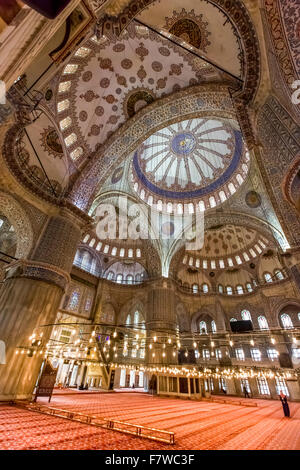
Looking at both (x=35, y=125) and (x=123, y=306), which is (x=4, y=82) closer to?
(x=35, y=125)

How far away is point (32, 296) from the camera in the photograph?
27.5 feet

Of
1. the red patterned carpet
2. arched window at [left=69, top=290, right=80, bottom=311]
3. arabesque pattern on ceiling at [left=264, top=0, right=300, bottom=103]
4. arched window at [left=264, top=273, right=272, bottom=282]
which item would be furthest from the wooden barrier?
arched window at [left=264, top=273, right=272, bottom=282]

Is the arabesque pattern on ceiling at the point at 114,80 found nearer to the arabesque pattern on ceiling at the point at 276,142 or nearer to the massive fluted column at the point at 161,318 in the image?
the arabesque pattern on ceiling at the point at 276,142

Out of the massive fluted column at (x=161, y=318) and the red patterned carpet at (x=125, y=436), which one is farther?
the massive fluted column at (x=161, y=318)

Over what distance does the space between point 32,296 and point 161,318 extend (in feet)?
31.4

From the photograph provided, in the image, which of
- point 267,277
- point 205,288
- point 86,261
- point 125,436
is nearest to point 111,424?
point 125,436

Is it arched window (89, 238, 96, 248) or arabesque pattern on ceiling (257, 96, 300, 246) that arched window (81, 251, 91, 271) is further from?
Result: arabesque pattern on ceiling (257, 96, 300, 246)

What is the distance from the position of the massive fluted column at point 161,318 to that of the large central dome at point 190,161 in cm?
803

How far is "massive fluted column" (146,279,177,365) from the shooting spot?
1437 cm

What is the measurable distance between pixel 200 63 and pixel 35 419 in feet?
46.4

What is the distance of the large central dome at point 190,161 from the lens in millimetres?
16234

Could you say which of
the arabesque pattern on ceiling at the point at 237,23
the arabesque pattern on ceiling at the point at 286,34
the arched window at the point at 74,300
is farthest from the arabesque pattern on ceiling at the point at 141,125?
the arched window at the point at 74,300

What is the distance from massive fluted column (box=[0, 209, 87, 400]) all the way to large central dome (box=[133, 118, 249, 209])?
9593mm

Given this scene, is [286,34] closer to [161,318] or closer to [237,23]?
[237,23]
